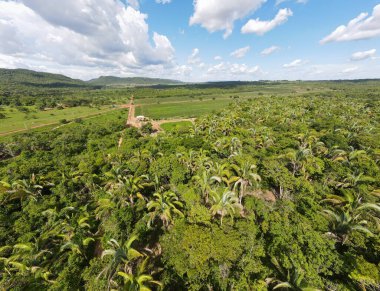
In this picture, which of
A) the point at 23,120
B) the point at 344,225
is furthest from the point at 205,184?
the point at 23,120

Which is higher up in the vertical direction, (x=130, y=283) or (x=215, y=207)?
(x=215, y=207)

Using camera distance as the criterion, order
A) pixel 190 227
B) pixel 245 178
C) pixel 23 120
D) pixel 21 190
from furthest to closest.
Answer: pixel 23 120 < pixel 21 190 < pixel 245 178 < pixel 190 227

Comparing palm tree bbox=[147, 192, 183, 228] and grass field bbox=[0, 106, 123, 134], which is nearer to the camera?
palm tree bbox=[147, 192, 183, 228]

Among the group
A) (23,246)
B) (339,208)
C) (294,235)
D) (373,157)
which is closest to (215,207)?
(294,235)

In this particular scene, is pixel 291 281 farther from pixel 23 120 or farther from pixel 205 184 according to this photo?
pixel 23 120

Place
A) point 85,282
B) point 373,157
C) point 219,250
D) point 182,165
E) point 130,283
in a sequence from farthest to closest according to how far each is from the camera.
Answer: point 373,157
point 182,165
point 85,282
point 219,250
point 130,283

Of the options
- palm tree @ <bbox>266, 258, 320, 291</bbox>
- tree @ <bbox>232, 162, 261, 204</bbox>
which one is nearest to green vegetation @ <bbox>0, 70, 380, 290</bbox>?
palm tree @ <bbox>266, 258, 320, 291</bbox>

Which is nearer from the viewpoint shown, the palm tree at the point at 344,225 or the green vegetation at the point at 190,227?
the green vegetation at the point at 190,227

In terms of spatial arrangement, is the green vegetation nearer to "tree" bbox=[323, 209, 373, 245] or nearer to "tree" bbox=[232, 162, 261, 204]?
"tree" bbox=[323, 209, 373, 245]

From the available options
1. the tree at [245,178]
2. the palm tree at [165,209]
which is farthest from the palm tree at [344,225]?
the palm tree at [165,209]

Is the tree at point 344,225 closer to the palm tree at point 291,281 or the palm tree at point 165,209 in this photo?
the palm tree at point 291,281

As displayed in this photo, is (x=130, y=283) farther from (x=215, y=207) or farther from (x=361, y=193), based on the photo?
(x=361, y=193)
